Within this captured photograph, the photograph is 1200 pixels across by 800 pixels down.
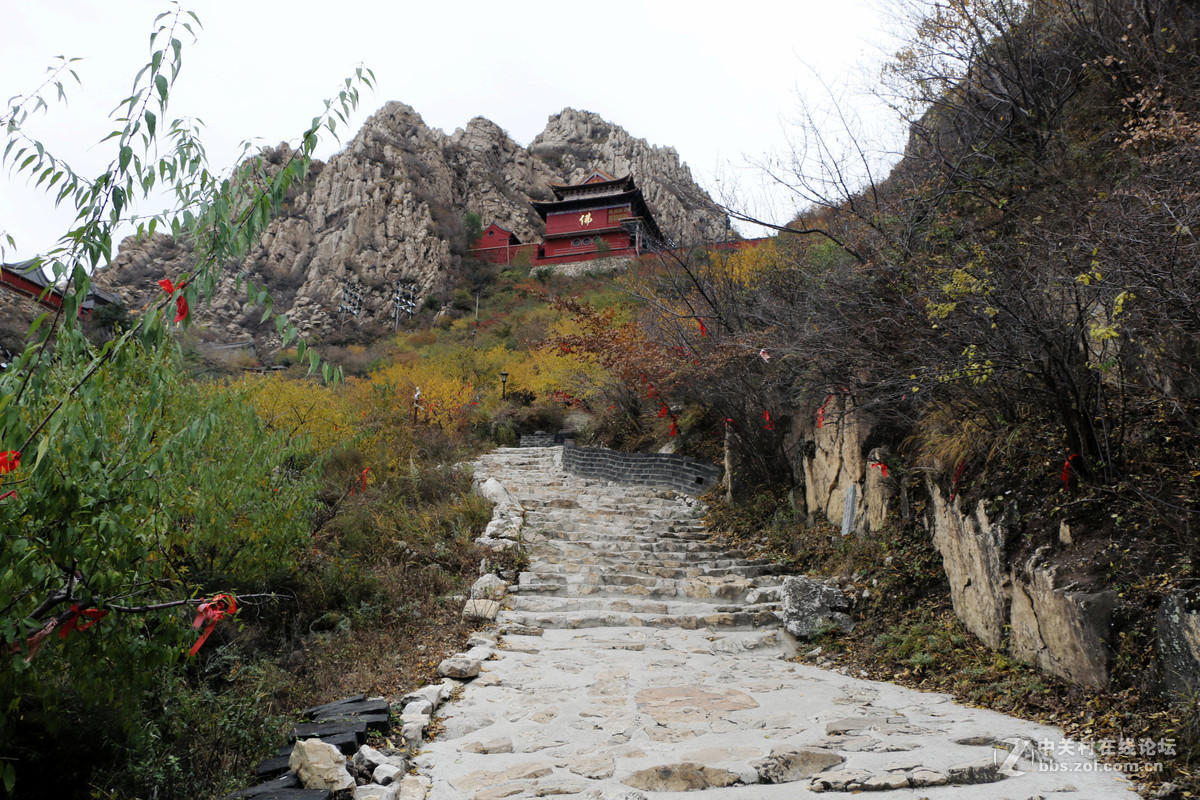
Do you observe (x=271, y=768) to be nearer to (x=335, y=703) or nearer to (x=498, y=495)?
(x=335, y=703)

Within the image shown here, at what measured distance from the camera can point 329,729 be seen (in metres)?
3.82

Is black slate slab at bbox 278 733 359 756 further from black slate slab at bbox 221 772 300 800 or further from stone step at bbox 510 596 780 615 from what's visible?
stone step at bbox 510 596 780 615

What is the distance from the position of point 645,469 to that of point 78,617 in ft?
36.6

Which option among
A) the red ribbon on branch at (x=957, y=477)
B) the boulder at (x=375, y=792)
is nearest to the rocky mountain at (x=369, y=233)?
the red ribbon on branch at (x=957, y=477)

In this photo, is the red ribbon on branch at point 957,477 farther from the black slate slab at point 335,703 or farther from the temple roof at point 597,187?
the temple roof at point 597,187

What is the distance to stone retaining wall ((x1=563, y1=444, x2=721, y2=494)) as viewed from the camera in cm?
1223

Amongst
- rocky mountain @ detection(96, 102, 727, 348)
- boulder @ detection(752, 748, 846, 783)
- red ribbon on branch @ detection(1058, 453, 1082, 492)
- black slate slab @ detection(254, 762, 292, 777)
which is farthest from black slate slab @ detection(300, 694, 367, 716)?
rocky mountain @ detection(96, 102, 727, 348)

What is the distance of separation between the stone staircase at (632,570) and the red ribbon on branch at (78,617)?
4454 millimetres

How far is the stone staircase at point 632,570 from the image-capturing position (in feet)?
23.0

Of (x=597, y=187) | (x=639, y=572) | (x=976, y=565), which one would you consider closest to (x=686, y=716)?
(x=976, y=565)

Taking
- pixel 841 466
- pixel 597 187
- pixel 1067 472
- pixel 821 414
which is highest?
pixel 597 187

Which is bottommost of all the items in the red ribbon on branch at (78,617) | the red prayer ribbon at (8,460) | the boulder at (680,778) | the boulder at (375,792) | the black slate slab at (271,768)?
the black slate slab at (271,768)

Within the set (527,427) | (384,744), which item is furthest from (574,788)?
(527,427)

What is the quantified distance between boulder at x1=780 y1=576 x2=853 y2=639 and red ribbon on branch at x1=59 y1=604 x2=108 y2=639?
5.70 metres
